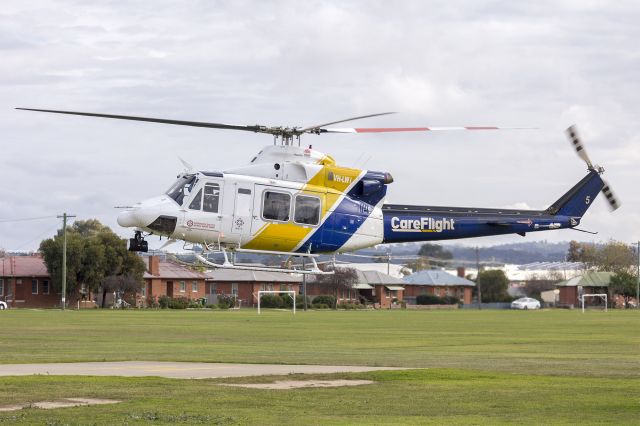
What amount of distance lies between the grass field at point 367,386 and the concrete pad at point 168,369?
186 centimetres

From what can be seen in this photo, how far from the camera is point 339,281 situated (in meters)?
178

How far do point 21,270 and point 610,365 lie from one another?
373 ft

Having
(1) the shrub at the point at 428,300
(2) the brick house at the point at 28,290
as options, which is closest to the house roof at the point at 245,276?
(2) the brick house at the point at 28,290

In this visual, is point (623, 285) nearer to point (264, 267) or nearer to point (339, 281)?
point (339, 281)

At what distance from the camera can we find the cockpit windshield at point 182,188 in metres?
39.3

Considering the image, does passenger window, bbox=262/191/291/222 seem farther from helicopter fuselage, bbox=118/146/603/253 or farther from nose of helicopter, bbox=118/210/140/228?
nose of helicopter, bbox=118/210/140/228

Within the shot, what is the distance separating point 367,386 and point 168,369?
24.9 ft

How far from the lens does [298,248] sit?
4041 centimetres

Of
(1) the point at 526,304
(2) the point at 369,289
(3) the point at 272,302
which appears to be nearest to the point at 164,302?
(3) the point at 272,302

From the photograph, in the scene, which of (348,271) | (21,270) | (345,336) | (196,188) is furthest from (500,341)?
(348,271)

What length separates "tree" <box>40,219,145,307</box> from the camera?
5438 inches

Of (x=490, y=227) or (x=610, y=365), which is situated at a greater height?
(x=490, y=227)

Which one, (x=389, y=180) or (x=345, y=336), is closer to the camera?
(x=389, y=180)

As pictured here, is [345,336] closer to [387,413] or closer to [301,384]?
[301,384]
